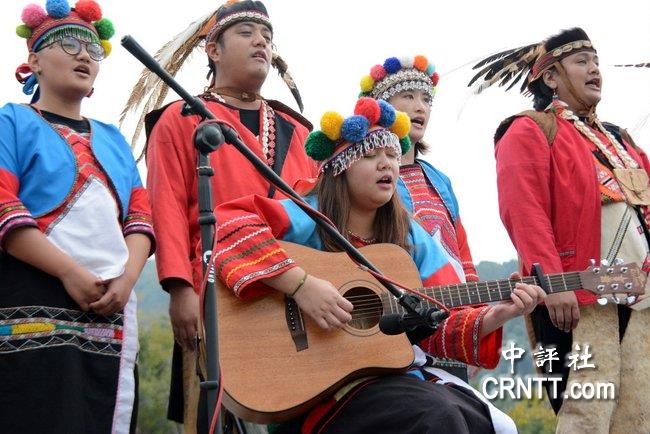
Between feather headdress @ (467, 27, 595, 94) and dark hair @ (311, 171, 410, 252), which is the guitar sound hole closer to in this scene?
dark hair @ (311, 171, 410, 252)

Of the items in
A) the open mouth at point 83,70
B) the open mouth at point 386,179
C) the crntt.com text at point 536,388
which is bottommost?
the crntt.com text at point 536,388

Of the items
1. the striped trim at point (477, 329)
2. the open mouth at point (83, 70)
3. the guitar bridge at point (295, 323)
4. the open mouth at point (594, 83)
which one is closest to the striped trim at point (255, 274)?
the guitar bridge at point (295, 323)

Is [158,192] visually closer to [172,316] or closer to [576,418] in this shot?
[172,316]

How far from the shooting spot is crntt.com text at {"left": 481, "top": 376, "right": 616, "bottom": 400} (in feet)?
14.0

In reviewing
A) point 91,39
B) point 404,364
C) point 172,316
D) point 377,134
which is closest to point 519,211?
point 377,134

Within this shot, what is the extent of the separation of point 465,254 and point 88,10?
199 cm

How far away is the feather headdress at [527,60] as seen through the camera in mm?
4965

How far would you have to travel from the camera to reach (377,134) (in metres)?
3.74

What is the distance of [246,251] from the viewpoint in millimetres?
3352

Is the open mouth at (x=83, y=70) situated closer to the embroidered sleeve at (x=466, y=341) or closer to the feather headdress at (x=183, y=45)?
the feather headdress at (x=183, y=45)

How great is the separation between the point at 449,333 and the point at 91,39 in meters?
1.76

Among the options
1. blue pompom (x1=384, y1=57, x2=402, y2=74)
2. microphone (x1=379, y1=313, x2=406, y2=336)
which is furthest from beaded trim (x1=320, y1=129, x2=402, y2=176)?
blue pompom (x1=384, y1=57, x2=402, y2=74)

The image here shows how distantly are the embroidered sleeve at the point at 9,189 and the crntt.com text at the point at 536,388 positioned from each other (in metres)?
2.14

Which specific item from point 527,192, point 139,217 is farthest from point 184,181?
point 527,192
